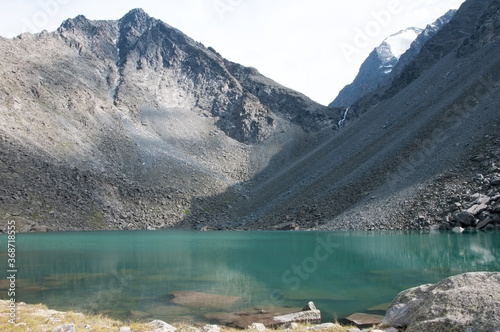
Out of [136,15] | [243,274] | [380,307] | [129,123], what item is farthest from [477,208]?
[136,15]

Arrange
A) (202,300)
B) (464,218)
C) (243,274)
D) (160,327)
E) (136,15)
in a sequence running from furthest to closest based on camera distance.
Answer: (136,15) < (464,218) < (243,274) < (202,300) < (160,327)

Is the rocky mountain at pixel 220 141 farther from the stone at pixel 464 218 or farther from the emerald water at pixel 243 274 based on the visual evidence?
the emerald water at pixel 243 274

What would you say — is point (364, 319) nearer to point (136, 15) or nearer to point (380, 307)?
point (380, 307)

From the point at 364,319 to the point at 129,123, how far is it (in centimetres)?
9575

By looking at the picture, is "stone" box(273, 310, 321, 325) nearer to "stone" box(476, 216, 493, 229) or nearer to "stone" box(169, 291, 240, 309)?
"stone" box(169, 291, 240, 309)

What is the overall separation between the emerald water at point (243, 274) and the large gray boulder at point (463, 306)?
5525mm

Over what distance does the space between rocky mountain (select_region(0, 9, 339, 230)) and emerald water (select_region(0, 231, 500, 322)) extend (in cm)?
3853

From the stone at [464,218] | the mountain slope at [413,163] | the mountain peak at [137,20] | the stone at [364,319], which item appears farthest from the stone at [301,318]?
the mountain peak at [137,20]

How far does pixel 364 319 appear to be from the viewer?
12.4 meters

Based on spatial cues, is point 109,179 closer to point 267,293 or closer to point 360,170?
point 360,170

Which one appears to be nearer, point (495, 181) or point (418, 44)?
point (495, 181)

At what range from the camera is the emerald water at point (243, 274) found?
50.3ft

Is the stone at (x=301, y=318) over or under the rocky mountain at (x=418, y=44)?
under

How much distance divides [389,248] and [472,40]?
81.8 meters
